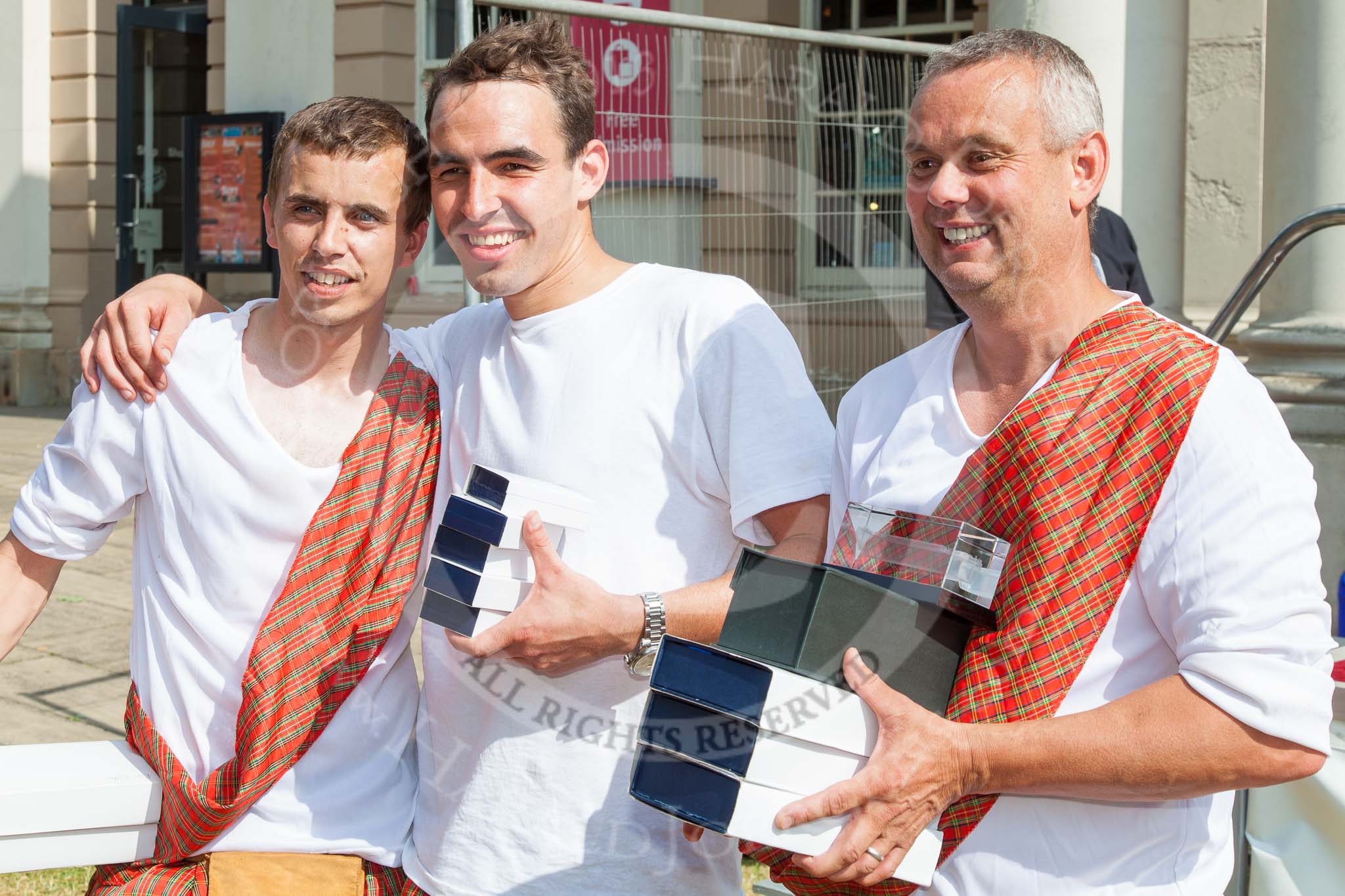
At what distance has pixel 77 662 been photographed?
5.29 m

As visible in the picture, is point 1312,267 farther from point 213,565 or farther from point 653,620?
point 213,565

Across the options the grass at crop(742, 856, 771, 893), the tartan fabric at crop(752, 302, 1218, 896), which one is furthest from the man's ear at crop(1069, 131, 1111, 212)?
the grass at crop(742, 856, 771, 893)

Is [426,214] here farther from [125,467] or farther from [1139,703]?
[1139,703]

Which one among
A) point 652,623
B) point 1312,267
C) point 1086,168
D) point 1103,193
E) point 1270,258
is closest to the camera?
point 1086,168

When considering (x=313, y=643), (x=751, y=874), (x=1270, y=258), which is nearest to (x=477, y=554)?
(x=313, y=643)

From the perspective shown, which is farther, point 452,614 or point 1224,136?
point 1224,136

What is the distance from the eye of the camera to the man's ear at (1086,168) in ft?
5.63

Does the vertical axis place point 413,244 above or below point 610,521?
above

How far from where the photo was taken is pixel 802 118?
5.27m

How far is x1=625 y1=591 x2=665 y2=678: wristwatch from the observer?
6.29 feet

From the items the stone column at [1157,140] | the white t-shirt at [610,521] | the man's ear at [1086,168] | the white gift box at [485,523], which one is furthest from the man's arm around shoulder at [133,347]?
the stone column at [1157,140]

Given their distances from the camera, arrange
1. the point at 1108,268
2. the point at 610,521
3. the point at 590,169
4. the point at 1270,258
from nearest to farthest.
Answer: the point at 610,521 < the point at 590,169 < the point at 1270,258 < the point at 1108,268

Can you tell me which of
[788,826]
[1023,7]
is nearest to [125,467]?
[788,826]

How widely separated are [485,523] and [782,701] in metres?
0.52
